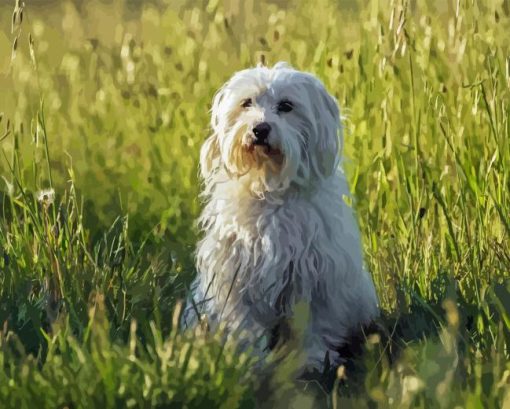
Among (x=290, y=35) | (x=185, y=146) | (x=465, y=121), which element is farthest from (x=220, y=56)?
(x=465, y=121)

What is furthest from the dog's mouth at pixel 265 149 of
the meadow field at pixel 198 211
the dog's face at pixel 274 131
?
the meadow field at pixel 198 211

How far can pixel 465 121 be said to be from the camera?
16.7ft

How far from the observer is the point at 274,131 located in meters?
3.91

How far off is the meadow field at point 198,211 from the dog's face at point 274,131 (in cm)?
31

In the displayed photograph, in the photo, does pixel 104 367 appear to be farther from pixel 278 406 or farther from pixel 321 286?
pixel 321 286

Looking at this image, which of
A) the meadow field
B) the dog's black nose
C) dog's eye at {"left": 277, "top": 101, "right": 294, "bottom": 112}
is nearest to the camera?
the meadow field

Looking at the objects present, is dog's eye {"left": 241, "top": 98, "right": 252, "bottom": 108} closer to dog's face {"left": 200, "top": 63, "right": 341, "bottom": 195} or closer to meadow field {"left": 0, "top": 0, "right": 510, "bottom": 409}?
dog's face {"left": 200, "top": 63, "right": 341, "bottom": 195}

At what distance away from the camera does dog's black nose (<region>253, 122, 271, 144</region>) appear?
12.8ft

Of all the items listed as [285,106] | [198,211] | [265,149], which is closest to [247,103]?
[285,106]

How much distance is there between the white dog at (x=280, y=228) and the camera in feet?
12.9

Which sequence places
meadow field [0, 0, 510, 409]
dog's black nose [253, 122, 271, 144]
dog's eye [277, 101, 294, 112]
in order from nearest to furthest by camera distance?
meadow field [0, 0, 510, 409]
dog's black nose [253, 122, 271, 144]
dog's eye [277, 101, 294, 112]

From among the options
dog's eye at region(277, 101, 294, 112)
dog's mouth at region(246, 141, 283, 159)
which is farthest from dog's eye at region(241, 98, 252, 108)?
dog's mouth at region(246, 141, 283, 159)

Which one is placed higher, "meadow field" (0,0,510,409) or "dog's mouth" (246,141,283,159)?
"dog's mouth" (246,141,283,159)

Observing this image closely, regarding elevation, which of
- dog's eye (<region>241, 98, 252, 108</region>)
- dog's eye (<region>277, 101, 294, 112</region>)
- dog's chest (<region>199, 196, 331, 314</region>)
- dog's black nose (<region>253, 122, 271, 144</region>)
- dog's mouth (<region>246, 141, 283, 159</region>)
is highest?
dog's eye (<region>241, 98, 252, 108</region>)
